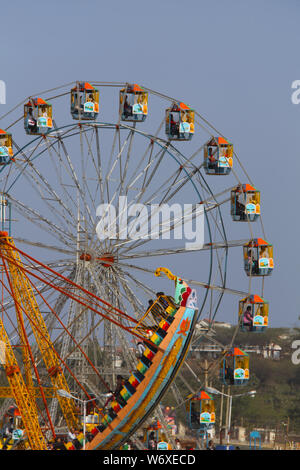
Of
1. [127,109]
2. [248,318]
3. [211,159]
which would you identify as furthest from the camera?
[211,159]

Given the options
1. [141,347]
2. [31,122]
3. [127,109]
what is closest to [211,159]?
[127,109]

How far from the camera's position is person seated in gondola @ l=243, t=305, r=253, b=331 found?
5843 centimetres

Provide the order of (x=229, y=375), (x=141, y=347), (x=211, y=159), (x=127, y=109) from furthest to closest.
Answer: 1. (x=211, y=159)
2. (x=127, y=109)
3. (x=229, y=375)
4. (x=141, y=347)

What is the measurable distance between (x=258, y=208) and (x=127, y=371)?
1049 cm

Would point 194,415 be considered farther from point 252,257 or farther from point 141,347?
point 252,257

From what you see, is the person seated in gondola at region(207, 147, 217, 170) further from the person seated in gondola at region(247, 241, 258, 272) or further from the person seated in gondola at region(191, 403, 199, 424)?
the person seated in gondola at region(191, 403, 199, 424)

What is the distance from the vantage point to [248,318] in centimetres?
5847

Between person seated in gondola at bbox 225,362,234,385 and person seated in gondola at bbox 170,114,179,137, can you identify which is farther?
person seated in gondola at bbox 170,114,179,137

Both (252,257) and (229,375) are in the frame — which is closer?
(229,375)

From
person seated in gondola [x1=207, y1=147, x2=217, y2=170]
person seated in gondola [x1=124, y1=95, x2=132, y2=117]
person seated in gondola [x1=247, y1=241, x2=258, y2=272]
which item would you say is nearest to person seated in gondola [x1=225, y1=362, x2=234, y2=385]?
person seated in gondola [x1=247, y1=241, x2=258, y2=272]

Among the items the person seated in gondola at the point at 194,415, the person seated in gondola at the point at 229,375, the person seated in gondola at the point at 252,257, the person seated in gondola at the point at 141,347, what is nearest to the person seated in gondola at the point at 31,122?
the person seated in gondola at the point at 252,257

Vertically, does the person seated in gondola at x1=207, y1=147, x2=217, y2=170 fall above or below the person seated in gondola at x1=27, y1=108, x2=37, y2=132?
below

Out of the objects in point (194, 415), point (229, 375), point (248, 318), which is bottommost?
point (194, 415)
